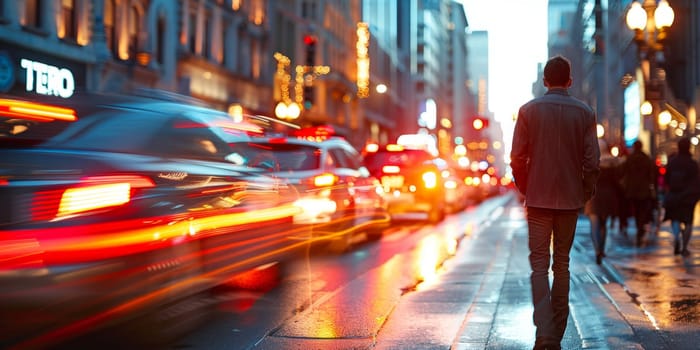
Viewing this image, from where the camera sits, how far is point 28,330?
219 inches

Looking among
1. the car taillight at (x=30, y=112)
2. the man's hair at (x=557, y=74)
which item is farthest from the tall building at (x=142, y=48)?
the man's hair at (x=557, y=74)

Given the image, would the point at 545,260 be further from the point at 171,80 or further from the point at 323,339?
the point at 171,80

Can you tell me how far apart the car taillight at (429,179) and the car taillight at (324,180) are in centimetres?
834

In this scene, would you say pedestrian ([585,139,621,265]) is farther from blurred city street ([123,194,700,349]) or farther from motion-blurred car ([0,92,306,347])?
motion-blurred car ([0,92,306,347])

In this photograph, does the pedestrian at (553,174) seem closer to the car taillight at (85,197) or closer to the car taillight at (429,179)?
the car taillight at (85,197)

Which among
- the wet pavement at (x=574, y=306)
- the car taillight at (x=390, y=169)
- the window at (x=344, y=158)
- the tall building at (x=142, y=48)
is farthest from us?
the tall building at (x=142, y=48)

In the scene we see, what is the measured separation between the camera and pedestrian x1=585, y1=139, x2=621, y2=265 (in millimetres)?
12844

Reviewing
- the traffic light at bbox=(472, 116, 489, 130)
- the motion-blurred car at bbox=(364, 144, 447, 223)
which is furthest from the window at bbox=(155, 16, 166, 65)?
the traffic light at bbox=(472, 116, 489, 130)

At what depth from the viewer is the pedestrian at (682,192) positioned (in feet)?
43.8

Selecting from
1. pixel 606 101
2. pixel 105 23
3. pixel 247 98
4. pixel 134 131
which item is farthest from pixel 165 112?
pixel 606 101

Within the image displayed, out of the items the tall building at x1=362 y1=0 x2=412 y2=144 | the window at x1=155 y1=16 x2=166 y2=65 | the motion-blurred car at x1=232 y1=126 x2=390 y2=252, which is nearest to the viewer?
the motion-blurred car at x1=232 y1=126 x2=390 y2=252

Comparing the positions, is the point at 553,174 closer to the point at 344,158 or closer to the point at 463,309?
the point at 463,309

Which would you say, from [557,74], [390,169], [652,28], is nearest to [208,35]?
[390,169]

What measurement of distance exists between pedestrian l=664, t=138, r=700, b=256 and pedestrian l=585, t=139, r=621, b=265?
2.44ft
